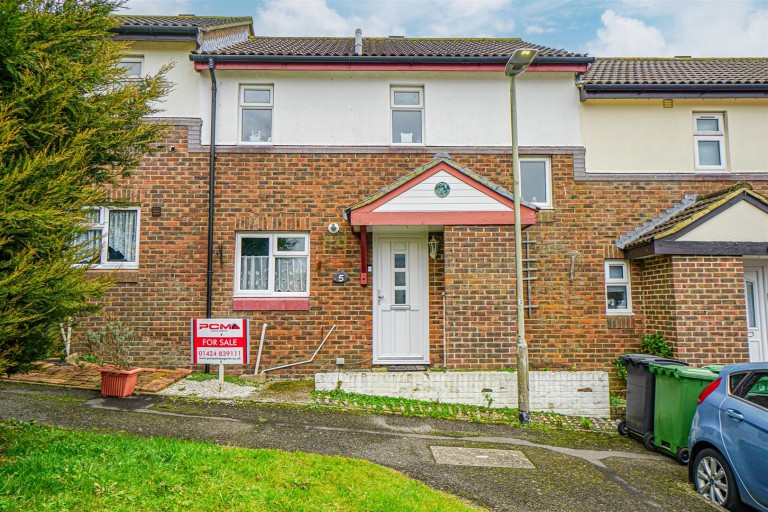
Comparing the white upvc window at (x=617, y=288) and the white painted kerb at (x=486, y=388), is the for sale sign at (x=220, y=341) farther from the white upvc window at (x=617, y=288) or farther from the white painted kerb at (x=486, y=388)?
the white upvc window at (x=617, y=288)

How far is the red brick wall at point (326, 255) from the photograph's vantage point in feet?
31.7

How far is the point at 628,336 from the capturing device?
9.91 metres

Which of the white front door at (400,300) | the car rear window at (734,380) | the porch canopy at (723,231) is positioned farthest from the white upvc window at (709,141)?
the car rear window at (734,380)

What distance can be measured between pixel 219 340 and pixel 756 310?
34.2ft

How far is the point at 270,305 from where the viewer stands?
9672mm

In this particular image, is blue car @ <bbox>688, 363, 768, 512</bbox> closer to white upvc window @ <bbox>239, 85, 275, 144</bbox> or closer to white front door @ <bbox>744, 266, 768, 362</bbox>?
white front door @ <bbox>744, 266, 768, 362</bbox>

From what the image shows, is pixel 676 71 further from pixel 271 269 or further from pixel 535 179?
pixel 271 269

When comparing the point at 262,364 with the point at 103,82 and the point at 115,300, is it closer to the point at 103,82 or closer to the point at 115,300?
the point at 115,300

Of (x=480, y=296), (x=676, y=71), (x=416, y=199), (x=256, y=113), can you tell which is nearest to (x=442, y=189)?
(x=416, y=199)

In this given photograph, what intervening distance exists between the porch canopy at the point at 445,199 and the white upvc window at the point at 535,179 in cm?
173

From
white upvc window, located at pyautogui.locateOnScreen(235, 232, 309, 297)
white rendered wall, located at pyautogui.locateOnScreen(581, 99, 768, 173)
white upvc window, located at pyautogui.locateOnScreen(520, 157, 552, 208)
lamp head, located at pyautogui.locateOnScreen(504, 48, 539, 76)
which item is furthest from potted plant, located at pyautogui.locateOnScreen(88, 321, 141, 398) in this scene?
white rendered wall, located at pyautogui.locateOnScreen(581, 99, 768, 173)

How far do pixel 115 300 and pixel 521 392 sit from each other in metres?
7.65

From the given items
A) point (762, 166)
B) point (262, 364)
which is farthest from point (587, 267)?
point (262, 364)

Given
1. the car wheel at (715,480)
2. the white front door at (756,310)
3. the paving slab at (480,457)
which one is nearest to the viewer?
the car wheel at (715,480)
